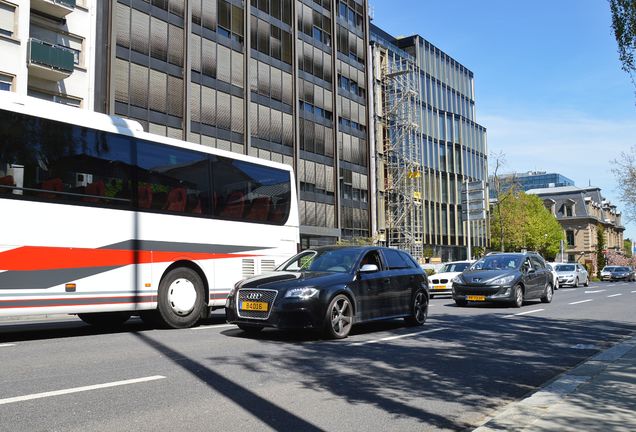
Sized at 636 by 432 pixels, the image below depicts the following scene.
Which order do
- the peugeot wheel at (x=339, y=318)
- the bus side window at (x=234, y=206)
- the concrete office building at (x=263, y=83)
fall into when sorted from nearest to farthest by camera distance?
the peugeot wheel at (x=339, y=318), the bus side window at (x=234, y=206), the concrete office building at (x=263, y=83)

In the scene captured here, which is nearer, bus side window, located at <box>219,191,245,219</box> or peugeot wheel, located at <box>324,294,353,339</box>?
peugeot wheel, located at <box>324,294,353,339</box>

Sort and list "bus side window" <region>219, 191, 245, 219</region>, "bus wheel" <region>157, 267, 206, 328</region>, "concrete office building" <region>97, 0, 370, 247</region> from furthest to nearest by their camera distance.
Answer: "concrete office building" <region>97, 0, 370, 247</region>
"bus side window" <region>219, 191, 245, 219</region>
"bus wheel" <region>157, 267, 206, 328</region>

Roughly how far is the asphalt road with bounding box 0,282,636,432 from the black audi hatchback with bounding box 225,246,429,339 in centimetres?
36

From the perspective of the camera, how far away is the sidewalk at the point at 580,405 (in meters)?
4.56

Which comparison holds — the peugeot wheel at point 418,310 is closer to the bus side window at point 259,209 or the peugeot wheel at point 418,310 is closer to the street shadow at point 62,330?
the bus side window at point 259,209

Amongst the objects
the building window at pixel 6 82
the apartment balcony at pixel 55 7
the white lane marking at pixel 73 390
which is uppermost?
the apartment balcony at pixel 55 7

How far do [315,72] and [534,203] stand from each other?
158 ft

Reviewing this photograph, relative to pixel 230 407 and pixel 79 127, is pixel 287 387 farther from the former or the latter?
pixel 79 127

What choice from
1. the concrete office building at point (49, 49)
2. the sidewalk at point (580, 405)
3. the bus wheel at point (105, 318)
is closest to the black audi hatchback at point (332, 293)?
the bus wheel at point (105, 318)

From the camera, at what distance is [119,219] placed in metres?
10.2

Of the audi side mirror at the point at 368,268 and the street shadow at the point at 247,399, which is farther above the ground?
the audi side mirror at the point at 368,268

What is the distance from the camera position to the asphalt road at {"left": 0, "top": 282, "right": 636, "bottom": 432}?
4891 mm

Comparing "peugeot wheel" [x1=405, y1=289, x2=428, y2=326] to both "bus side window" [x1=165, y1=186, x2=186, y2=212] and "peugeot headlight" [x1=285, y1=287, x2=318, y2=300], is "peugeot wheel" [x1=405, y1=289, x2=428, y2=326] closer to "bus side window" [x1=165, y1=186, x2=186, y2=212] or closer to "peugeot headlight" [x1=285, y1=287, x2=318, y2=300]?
"peugeot headlight" [x1=285, y1=287, x2=318, y2=300]

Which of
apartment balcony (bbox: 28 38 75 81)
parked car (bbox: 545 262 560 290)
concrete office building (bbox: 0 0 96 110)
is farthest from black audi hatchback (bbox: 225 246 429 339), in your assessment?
concrete office building (bbox: 0 0 96 110)
